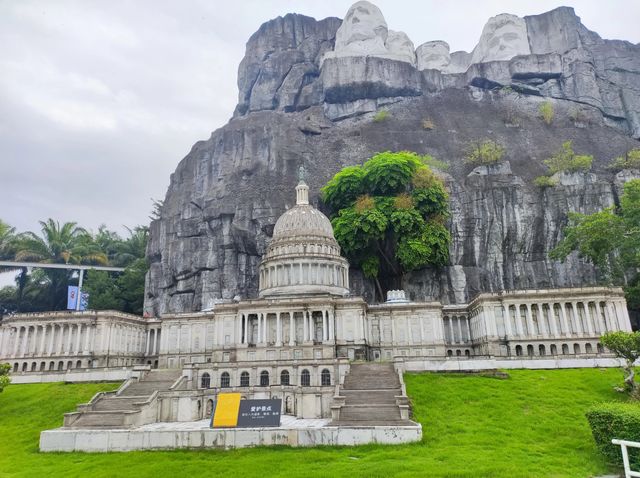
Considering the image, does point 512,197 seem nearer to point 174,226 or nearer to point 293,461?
point 174,226

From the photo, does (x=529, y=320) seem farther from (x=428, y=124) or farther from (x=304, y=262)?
(x=428, y=124)

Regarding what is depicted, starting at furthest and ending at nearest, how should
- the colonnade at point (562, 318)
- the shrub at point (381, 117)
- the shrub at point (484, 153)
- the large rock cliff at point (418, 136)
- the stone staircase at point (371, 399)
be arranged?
1. the shrub at point (381, 117)
2. the shrub at point (484, 153)
3. the large rock cliff at point (418, 136)
4. the colonnade at point (562, 318)
5. the stone staircase at point (371, 399)

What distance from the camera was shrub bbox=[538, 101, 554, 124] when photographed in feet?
302

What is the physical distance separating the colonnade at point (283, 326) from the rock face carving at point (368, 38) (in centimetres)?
6519

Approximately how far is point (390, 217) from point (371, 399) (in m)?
36.7

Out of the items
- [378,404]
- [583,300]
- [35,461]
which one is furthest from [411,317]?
[35,461]

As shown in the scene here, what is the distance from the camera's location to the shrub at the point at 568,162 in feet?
249

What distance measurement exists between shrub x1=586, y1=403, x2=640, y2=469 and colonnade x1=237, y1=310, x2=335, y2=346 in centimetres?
3390

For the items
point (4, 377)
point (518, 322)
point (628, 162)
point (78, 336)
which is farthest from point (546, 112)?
point (4, 377)

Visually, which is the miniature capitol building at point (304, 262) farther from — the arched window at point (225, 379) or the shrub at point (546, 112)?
the shrub at point (546, 112)

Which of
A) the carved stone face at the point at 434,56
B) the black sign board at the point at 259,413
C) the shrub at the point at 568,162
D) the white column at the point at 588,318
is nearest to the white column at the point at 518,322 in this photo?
the white column at the point at 588,318

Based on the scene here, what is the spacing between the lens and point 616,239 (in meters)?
59.3

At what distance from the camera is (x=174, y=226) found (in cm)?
8106

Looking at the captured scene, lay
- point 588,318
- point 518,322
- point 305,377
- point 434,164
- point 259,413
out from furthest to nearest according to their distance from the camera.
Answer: point 434,164, point 518,322, point 588,318, point 305,377, point 259,413
